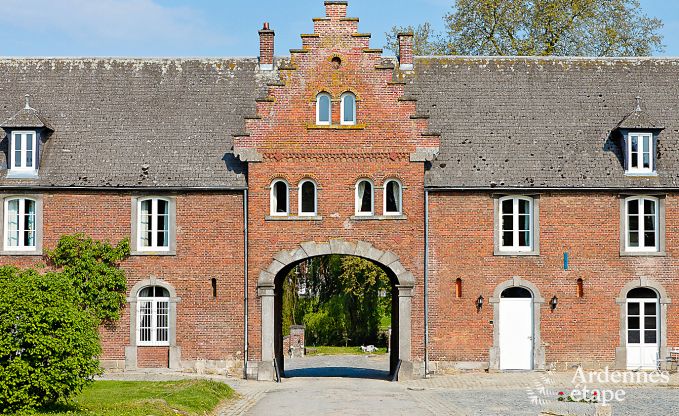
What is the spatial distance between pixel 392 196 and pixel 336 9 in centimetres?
591

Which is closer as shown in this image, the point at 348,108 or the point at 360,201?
the point at 360,201

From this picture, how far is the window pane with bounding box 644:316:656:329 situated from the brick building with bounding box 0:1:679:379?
0.14 feet

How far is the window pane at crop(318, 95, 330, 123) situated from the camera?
3241cm

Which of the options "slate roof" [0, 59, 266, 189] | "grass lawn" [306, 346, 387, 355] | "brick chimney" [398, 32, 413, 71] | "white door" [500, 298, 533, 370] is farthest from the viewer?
"grass lawn" [306, 346, 387, 355]

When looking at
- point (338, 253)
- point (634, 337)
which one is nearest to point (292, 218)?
point (338, 253)

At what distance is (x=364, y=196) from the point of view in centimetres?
3234

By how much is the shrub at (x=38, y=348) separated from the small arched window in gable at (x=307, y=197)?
1172 cm

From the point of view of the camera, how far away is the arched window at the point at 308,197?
3231cm

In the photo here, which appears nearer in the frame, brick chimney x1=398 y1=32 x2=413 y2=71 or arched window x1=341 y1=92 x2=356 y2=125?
arched window x1=341 y1=92 x2=356 y2=125

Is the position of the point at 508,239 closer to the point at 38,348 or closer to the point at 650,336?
the point at 650,336


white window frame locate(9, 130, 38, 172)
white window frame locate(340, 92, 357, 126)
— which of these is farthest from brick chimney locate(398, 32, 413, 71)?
white window frame locate(9, 130, 38, 172)

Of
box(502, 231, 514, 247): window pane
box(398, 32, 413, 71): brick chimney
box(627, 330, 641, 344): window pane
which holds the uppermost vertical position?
box(398, 32, 413, 71): brick chimney

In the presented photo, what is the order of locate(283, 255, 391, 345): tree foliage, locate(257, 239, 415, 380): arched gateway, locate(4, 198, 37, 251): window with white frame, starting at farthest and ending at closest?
locate(283, 255, 391, 345): tree foliage, locate(4, 198, 37, 251): window with white frame, locate(257, 239, 415, 380): arched gateway

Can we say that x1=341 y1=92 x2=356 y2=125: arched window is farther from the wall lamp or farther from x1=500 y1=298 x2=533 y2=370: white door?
the wall lamp
